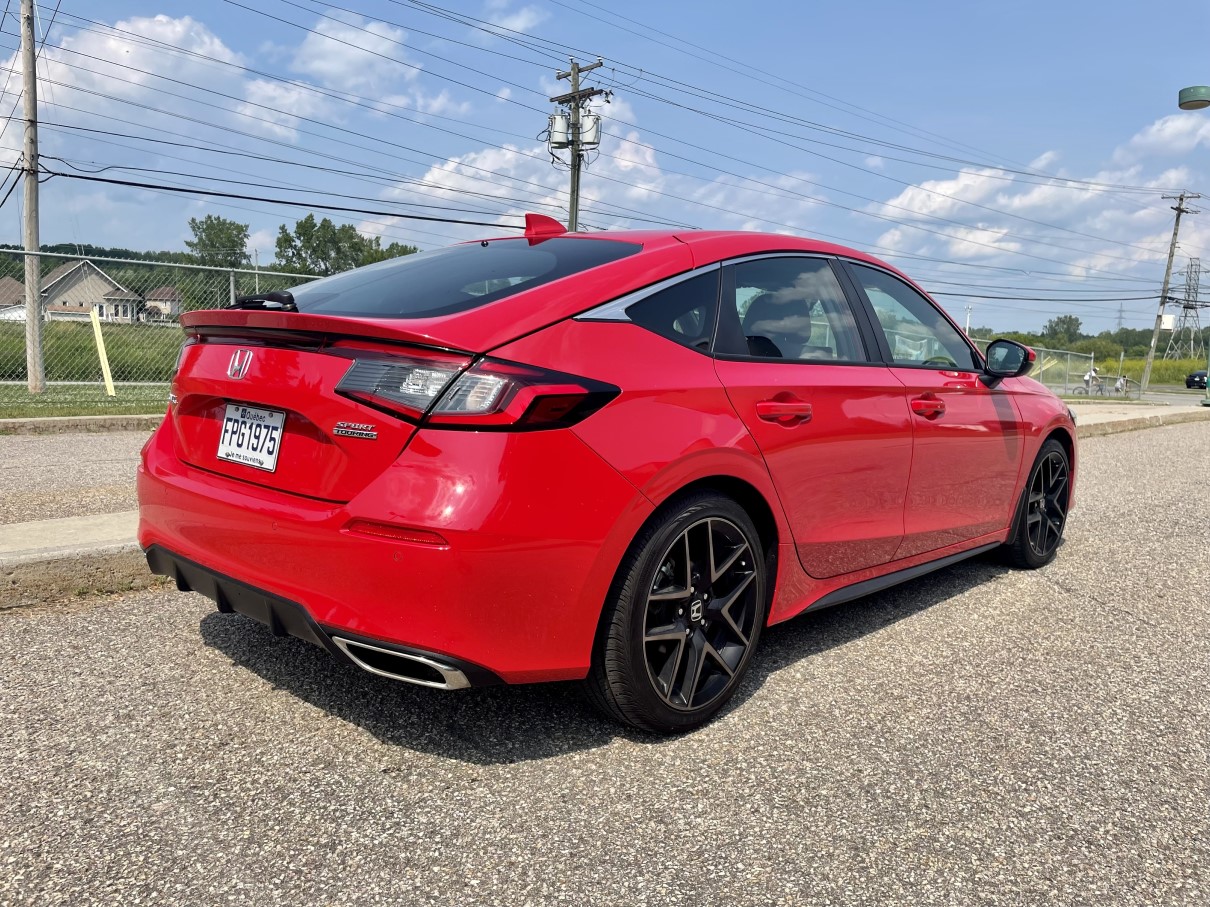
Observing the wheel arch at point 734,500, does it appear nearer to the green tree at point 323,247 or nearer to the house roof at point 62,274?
the house roof at point 62,274

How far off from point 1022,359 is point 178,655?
388 cm

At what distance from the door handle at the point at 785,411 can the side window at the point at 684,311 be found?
11.4 inches

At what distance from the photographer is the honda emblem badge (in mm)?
2646

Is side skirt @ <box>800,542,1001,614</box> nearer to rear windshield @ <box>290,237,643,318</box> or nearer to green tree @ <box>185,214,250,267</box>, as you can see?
rear windshield @ <box>290,237,643,318</box>

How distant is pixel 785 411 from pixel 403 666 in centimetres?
149

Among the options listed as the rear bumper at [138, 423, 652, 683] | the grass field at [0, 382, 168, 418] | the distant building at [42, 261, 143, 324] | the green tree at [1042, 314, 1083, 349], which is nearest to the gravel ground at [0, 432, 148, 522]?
the grass field at [0, 382, 168, 418]

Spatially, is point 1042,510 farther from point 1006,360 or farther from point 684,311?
point 684,311

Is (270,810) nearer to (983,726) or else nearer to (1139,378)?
(983,726)

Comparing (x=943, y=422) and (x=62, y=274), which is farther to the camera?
(x=62, y=274)

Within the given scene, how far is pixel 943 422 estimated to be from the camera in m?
3.89

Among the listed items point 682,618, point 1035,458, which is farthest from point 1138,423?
point 682,618

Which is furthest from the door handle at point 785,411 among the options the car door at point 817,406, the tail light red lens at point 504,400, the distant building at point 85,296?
the distant building at point 85,296

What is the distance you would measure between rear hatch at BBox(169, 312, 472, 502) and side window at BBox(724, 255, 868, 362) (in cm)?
118

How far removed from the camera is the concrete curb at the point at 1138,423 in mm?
13728
